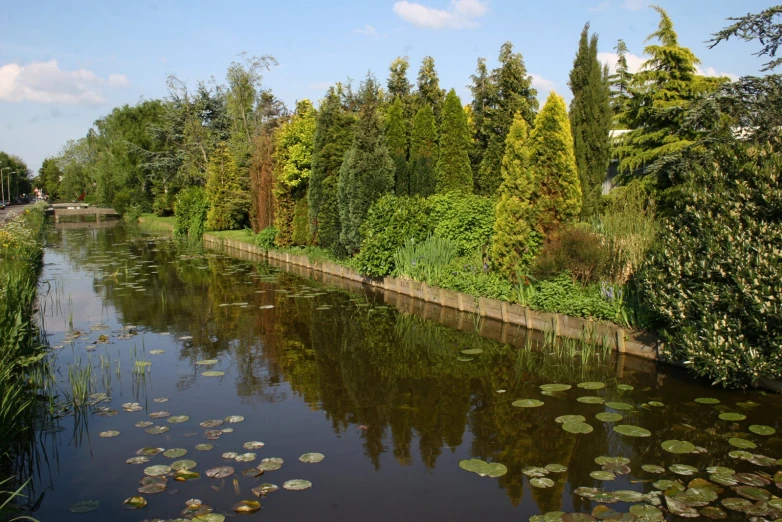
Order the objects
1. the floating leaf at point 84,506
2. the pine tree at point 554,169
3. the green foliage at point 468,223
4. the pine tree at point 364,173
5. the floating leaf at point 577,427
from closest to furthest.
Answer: the floating leaf at point 84,506 → the floating leaf at point 577,427 → the pine tree at point 554,169 → the green foliage at point 468,223 → the pine tree at point 364,173

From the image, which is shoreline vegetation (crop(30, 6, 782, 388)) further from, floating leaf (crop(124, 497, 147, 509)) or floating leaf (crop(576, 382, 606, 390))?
floating leaf (crop(124, 497, 147, 509))

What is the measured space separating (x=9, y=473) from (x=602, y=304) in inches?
288

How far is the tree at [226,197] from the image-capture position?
93.5ft

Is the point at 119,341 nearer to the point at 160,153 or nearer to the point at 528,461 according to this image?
the point at 528,461

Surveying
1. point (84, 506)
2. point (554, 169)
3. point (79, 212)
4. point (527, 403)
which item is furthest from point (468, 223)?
point (79, 212)

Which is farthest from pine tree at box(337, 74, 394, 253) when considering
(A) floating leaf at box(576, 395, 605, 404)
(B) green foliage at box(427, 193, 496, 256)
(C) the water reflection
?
(A) floating leaf at box(576, 395, 605, 404)

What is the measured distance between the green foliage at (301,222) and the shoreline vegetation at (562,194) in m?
0.06

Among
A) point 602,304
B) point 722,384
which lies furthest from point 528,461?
point 602,304

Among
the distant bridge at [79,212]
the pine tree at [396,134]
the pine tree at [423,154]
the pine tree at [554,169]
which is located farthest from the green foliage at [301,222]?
the distant bridge at [79,212]

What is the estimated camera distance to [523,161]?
11.1m

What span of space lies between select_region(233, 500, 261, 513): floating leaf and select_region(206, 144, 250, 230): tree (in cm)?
2454

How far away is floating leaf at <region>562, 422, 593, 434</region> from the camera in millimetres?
5664

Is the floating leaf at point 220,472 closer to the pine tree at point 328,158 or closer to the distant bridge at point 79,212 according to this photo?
the pine tree at point 328,158

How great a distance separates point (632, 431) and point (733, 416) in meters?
1.12
